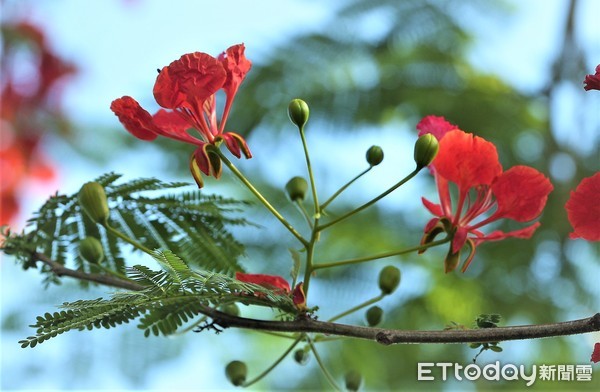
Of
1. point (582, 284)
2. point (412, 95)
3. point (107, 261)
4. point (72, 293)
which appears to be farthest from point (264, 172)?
point (107, 261)

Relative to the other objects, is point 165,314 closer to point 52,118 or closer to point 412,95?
point 412,95

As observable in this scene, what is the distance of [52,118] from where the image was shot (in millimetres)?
1954

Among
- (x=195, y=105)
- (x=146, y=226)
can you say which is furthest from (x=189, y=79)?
Result: (x=146, y=226)

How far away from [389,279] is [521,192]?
0.25 ft

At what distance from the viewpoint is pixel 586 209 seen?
35 cm

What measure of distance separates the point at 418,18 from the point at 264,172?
31cm

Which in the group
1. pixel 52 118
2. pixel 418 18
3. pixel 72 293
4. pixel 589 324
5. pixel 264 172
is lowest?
pixel 589 324

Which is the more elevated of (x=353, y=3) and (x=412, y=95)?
(x=353, y=3)

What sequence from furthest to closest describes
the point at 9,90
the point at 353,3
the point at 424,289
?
the point at 9,90 → the point at 353,3 → the point at 424,289

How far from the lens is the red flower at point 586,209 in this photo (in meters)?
0.35

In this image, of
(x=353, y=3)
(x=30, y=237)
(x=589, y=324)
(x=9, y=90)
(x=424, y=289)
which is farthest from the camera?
(x=9, y=90)

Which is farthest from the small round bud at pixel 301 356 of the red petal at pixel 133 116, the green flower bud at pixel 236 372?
the red petal at pixel 133 116

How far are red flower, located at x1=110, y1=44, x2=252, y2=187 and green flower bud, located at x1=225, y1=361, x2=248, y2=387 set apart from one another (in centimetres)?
10

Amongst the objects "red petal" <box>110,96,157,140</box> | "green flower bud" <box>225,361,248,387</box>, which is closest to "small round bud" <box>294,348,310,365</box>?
"green flower bud" <box>225,361,248,387</box>
